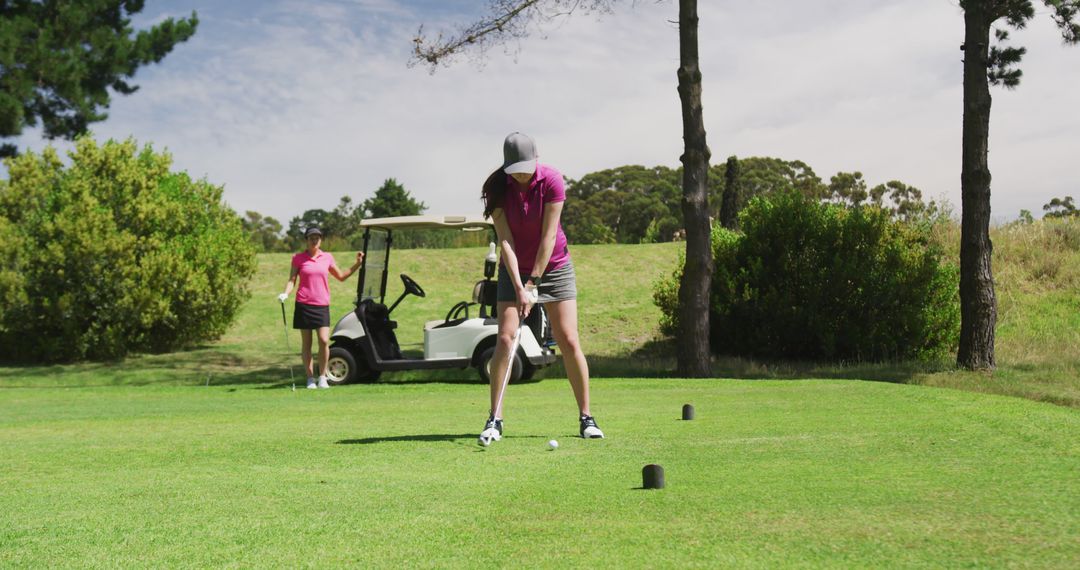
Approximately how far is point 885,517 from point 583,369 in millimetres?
2751

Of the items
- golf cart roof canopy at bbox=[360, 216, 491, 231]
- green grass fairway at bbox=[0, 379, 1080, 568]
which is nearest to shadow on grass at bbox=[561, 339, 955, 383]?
golf cart roof canopy at bbox=[360, 216, 491, 231]

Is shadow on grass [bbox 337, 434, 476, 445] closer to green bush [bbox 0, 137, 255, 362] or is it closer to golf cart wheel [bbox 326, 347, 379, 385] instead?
golf cart wheel [bbox 326, 347, 379, 385]

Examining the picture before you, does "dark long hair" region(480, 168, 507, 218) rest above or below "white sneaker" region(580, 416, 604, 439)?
above

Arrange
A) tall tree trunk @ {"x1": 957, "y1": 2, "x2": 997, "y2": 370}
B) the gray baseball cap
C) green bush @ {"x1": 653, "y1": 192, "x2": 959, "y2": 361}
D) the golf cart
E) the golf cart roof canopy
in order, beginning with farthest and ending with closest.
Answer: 1. green bush @ {"x1": 653, "y1": 192, "x2": 959, "y2": 361}
2. tall tree trunk @ {"x1": 957, "y1": 2, "x2": 997, "y2": 370}
3. the golf cart roof canopy
4. the golf cart
5. the gray baseball cap

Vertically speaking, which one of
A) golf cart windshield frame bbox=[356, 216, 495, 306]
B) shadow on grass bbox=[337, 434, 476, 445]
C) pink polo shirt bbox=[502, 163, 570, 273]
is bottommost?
shadow on grass bbox=[337, 434, 476, 445]

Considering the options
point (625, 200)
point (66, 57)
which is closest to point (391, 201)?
point (625, 200)

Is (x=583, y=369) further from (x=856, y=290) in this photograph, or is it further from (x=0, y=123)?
(x=0, y=123)

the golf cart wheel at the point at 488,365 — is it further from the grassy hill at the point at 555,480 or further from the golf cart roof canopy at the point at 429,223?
the golf cart roof canopy at the point at 429,223

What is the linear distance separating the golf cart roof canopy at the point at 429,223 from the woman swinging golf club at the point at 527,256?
6.09 m

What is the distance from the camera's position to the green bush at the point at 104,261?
19.5 m

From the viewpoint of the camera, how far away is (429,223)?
12.5 metres

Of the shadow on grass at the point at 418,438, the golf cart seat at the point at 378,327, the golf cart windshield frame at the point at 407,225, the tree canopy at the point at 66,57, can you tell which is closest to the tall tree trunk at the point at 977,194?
the golf cart windshield frame at the point at 407,225

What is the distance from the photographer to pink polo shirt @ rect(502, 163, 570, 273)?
6.00 meters

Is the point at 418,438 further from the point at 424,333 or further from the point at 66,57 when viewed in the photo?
the point at 66,57
